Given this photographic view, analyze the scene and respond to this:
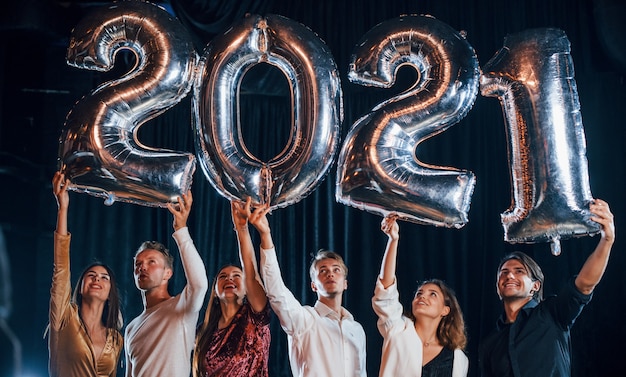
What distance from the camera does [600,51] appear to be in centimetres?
398

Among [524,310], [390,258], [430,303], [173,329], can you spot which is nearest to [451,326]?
[430,303]

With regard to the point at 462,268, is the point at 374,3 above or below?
above

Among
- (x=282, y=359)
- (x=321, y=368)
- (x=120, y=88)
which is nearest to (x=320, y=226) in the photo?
(x=282, y=359)

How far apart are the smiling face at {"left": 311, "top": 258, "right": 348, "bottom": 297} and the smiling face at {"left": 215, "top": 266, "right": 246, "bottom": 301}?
0.28 m

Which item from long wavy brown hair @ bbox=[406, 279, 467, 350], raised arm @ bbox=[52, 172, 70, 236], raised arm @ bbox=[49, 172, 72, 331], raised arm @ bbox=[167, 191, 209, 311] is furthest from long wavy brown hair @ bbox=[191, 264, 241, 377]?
long wavy brown hair @ bbox=[406, 279, 467, 350]

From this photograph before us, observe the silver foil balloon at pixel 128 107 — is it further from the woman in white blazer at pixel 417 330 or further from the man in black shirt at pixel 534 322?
the man in black shirt at pixel 534 322

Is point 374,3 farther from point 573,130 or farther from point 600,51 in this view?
point 573,130

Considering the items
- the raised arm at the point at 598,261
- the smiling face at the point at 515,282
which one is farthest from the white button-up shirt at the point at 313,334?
the raised arm at the point at 598,261

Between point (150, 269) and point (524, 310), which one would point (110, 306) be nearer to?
point (150, 269)

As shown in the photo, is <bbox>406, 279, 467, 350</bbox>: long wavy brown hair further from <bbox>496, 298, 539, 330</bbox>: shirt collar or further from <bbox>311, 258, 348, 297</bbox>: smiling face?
<bbox>311, 258, 348, 297</bbox>: smiling face

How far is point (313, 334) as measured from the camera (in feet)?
9.39

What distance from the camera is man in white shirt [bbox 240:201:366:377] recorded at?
2783 mm

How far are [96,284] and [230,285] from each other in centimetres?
52

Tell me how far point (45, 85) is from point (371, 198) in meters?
2.72
